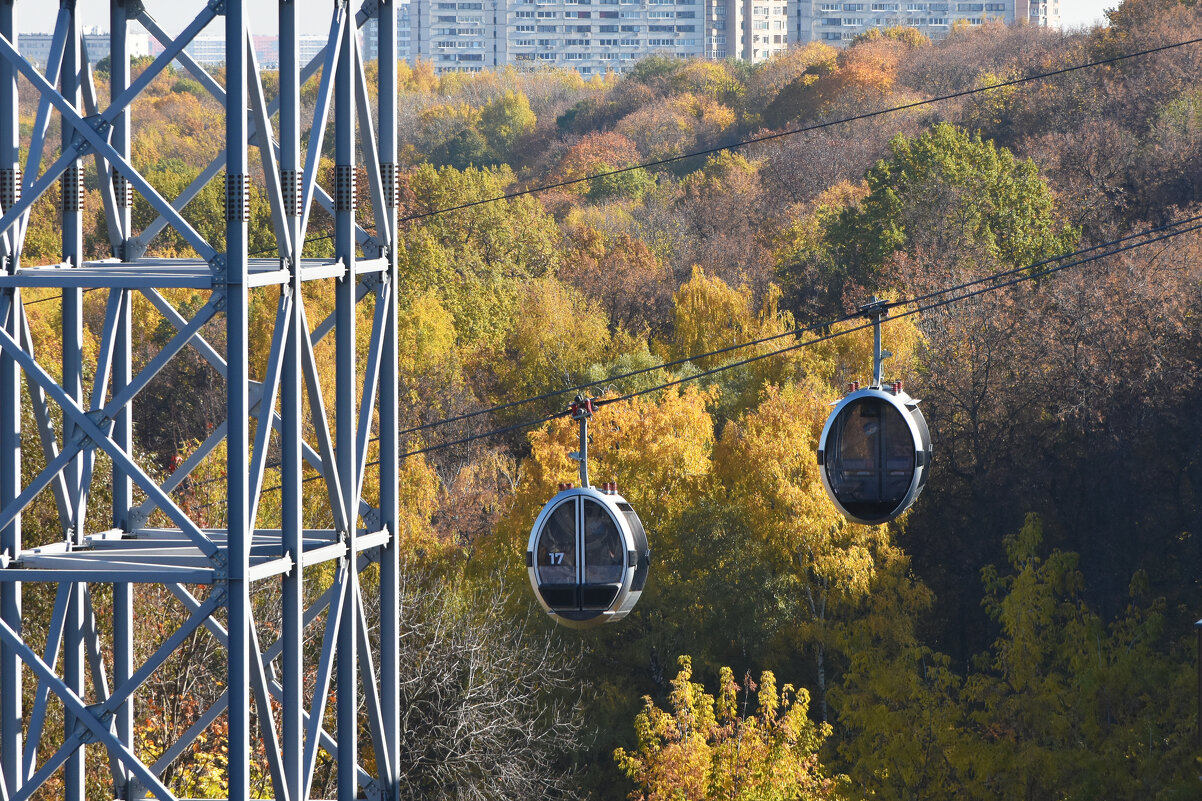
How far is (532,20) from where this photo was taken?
194 m

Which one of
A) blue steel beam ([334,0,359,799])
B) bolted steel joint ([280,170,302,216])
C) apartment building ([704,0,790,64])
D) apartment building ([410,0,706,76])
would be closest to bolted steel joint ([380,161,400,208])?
blue steel beam ([334,0,359,799])

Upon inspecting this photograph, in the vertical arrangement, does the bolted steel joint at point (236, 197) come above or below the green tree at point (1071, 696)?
above

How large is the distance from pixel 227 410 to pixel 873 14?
186955 mm

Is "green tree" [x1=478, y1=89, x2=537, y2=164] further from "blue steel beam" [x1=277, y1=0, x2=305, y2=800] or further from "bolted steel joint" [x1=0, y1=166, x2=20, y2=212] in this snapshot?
"blue steel beam" [x1=277, y1=0, x2=305, y2=800]

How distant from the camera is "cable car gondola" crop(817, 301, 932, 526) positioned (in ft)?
48.0

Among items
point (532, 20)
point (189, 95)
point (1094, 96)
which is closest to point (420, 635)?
point (1094, 96)

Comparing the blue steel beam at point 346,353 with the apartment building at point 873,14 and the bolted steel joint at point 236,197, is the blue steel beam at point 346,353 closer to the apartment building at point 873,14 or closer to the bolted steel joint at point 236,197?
the bolted steel joint at point 236,197

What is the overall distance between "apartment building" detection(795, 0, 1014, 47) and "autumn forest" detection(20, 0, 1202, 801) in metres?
123

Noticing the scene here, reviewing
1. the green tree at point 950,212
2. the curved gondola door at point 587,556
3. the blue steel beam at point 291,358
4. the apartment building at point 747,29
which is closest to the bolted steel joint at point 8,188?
the blue steel beam at point 291,358

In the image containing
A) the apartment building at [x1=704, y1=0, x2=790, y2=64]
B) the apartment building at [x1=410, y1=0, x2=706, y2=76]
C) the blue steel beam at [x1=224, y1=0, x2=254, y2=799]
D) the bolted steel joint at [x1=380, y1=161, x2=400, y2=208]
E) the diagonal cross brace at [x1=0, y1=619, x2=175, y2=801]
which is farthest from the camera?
the apartment building at [x1=410, y1=0, x2=706, y2=76]

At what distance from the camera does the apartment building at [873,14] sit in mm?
182625

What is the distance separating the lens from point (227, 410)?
26.1ft

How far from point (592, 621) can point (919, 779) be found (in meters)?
18.0

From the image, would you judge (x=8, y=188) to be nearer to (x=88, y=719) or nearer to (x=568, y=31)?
(x=88, y=719)
